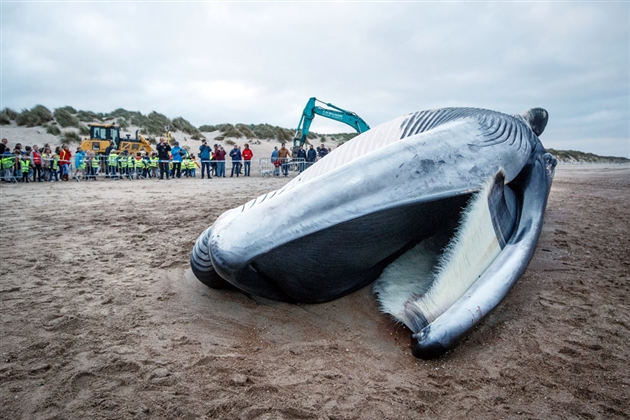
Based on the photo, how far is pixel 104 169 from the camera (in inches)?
714

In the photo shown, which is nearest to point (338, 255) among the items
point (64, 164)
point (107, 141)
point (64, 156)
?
point (64, 164)

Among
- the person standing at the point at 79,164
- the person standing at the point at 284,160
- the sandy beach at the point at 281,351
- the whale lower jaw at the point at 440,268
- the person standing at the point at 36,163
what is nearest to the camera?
the sandy beach at the point at 281,351

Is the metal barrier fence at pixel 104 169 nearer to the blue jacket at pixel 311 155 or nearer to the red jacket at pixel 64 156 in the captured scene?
the red jacket at pixel 64 156

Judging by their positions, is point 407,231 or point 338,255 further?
point 407,231

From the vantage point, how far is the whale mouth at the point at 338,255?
8.20ft

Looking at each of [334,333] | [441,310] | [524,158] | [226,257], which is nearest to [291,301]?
[334,333]

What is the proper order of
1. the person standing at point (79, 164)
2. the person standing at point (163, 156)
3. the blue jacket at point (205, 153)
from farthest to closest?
the blue jacket at point (205, 153) < the person standing at point (163, 156) < the person standing at point (79, 164)

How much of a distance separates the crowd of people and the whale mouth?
16345mm

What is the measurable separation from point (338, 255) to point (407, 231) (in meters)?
0.54

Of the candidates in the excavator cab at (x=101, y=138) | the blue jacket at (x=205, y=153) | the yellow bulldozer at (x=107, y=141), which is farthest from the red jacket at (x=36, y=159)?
the blue jacket at (x=205, y=153)

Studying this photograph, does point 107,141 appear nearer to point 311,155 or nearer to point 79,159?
point 79,159

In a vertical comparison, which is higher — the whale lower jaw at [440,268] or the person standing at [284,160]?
the person standing at [284,160]

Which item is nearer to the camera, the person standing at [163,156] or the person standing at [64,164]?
the person standing at [64,164]

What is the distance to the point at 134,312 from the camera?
2949 mm
